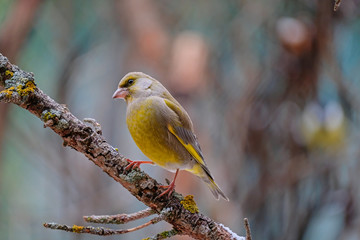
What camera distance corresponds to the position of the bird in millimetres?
2264

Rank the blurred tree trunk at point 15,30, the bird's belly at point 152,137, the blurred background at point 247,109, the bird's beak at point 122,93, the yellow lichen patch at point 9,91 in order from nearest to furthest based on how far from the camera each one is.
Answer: the yellow lichen patch at point 9,91 < the bird's belly at point 152,137 < the bird's beak at point 122,93 < the blurred tree trunk at point 15,30 < the blurred background at point 247,109

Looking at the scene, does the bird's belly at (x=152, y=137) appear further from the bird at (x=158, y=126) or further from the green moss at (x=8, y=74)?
the green moss at (x=8, y=74)

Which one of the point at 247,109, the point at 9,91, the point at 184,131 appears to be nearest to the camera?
the point at 9,91

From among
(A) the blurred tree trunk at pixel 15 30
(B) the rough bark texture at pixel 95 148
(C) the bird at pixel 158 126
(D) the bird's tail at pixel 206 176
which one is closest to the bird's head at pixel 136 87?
(C) the bird at pixel 158 126

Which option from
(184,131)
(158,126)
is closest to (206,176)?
(184,131)

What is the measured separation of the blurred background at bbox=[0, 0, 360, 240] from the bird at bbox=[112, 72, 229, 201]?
2.21m

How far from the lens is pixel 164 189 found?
72.0 inches

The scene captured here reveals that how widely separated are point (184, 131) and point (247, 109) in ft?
9.84

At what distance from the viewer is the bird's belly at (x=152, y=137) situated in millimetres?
2246

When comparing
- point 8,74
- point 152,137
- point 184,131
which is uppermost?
point 184,131

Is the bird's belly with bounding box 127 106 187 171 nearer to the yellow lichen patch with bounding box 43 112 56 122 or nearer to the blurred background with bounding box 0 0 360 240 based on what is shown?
the yellow lichen patch with bounding box 43 112 56 122

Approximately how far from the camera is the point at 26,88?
1.52 metres

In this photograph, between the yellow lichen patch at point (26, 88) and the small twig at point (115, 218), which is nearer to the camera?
the yellow lichen patch at point (26, 88)

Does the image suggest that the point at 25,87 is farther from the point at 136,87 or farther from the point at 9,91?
the point at 136,87
